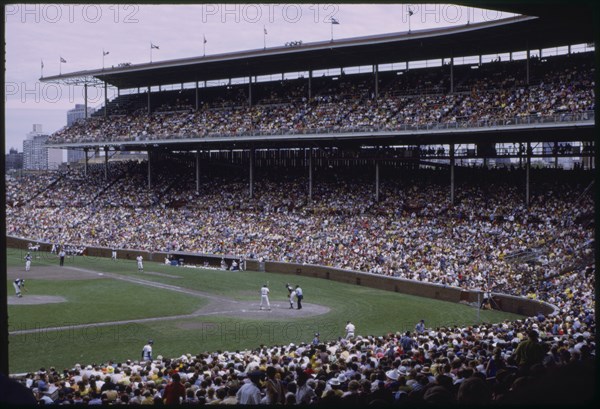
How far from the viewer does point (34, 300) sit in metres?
30.8

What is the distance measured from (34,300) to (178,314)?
7.56m

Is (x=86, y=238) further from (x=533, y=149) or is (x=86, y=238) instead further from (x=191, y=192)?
(x=533, y=149)

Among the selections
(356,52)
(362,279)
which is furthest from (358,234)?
(356,52)

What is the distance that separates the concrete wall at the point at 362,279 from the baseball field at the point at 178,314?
74 centimetres

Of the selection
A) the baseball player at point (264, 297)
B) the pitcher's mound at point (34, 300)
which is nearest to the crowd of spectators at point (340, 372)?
Result: the baseball player at point (264, 297)

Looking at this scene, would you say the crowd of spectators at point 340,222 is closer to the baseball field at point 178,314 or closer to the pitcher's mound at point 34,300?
the baseball field at point 178,314

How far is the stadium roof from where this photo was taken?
4262 cm

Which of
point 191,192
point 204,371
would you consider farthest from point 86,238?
point 204,371

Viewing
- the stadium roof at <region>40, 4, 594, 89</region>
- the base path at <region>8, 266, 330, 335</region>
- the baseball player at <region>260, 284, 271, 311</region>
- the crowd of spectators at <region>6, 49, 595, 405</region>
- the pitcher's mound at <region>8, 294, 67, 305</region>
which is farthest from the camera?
the stadium roof at <region>40, 4, 594, 89</region>

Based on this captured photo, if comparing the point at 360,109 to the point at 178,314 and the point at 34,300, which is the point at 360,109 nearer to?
the point at 178,314

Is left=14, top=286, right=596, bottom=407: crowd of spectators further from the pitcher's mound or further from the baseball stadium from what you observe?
the pitcher's mound

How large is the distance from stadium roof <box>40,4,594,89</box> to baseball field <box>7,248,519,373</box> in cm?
1780

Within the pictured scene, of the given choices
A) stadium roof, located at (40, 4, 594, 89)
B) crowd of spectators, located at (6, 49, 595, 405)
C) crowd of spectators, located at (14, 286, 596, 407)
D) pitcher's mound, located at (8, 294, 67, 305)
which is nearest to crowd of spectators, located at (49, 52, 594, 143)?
crowd of spectators, located at (6, 49, 595, 405)

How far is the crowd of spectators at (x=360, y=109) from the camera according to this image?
41719 mm
